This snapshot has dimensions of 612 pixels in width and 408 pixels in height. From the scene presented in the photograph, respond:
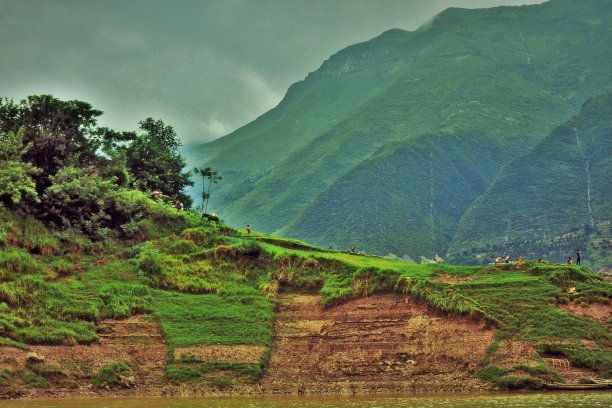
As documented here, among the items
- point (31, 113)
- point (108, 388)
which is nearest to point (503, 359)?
point (108, 388)

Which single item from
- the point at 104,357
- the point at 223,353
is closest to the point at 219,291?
the point at 223,353

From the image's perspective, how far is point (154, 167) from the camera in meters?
90.3

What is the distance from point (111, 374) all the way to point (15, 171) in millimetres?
20340

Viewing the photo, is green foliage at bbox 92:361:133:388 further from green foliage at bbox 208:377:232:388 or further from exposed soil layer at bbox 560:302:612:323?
exposed soil layer at bbox 560:302:612:323

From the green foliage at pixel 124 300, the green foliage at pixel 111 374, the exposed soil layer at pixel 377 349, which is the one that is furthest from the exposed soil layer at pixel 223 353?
the green foliage at pixel 124 300

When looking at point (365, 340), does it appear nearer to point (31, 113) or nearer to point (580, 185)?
point (31, 113)

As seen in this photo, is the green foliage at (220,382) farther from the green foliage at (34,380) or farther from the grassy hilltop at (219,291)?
the green foliage at (34,380)

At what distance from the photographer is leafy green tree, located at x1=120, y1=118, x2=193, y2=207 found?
290 feet

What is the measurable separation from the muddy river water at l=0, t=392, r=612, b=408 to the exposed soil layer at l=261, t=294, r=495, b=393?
14.5 ft

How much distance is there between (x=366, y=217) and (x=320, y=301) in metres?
118

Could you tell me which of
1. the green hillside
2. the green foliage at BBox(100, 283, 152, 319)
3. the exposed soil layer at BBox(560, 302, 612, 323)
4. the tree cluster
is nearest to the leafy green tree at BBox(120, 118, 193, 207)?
the tree cluster

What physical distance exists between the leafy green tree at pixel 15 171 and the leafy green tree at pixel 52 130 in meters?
1.45

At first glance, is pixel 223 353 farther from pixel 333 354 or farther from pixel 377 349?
pixel 377 349

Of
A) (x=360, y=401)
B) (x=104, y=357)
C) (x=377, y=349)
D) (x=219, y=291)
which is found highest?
(x=219, y=291)
